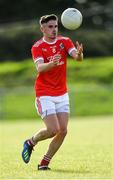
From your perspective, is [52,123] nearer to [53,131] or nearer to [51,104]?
[53,131]

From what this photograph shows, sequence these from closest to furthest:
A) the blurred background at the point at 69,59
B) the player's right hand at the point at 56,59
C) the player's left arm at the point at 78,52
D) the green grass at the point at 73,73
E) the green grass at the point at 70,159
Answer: the green grass at the point at 70,159
the player's right hand at the point at 56,59
the player's left arm at the point at 78,52
the blurred background at the point at 69,59
the green grass at the point at 73,73

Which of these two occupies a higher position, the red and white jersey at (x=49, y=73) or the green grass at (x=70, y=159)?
the red and white jersey at (x=49, y=73)

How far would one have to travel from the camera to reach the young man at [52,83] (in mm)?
11422

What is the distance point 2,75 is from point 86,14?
11.7 m

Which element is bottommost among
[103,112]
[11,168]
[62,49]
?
[103,112]

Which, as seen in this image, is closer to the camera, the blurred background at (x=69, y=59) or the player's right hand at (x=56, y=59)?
the player's right hand at (x=56, y=59)

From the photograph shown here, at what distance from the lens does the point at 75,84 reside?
142ft

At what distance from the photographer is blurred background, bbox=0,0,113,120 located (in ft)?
125

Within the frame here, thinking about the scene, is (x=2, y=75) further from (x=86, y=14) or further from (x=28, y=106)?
(x=86, y=14)

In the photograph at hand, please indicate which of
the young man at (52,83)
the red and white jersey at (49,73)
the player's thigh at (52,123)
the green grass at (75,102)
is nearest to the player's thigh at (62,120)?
the young man at (52,83)

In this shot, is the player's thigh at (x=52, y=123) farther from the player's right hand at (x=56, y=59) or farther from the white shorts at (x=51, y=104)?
the player's right hand at (x=56, y=59)

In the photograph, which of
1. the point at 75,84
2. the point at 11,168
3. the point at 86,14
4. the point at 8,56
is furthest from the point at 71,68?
the point at 11,168

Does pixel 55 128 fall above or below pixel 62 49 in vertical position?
below

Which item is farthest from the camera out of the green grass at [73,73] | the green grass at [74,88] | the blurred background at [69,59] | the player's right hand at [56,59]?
the green grass at [73,73]
